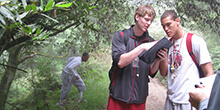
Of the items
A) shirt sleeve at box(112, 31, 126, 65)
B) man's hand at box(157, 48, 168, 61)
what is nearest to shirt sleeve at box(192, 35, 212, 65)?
man's hand at box(157, 48, 168, 61)

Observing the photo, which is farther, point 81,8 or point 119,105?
point 119,105

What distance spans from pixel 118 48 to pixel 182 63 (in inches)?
27.6

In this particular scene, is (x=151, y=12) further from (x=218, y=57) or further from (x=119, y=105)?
(x=218, y=57)

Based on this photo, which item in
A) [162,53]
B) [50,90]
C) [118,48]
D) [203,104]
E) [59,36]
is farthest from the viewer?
[59,36]

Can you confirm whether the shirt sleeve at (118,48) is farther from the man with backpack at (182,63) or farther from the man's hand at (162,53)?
the man with backpack at (182,63)

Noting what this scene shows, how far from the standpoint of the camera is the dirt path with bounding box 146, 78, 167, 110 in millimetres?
6441

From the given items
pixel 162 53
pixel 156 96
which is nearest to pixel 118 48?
pixel 162 53

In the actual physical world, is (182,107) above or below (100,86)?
above

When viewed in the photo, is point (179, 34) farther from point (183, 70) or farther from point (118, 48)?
point (118, 48)

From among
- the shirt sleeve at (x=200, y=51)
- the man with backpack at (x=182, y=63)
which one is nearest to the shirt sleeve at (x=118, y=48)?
the man with backpack at (x=182, y=63)

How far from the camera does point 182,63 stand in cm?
194

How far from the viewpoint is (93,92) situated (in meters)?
7.07

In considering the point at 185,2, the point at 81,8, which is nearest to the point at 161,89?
the point at 185,2

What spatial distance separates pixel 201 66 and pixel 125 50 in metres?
0.78
